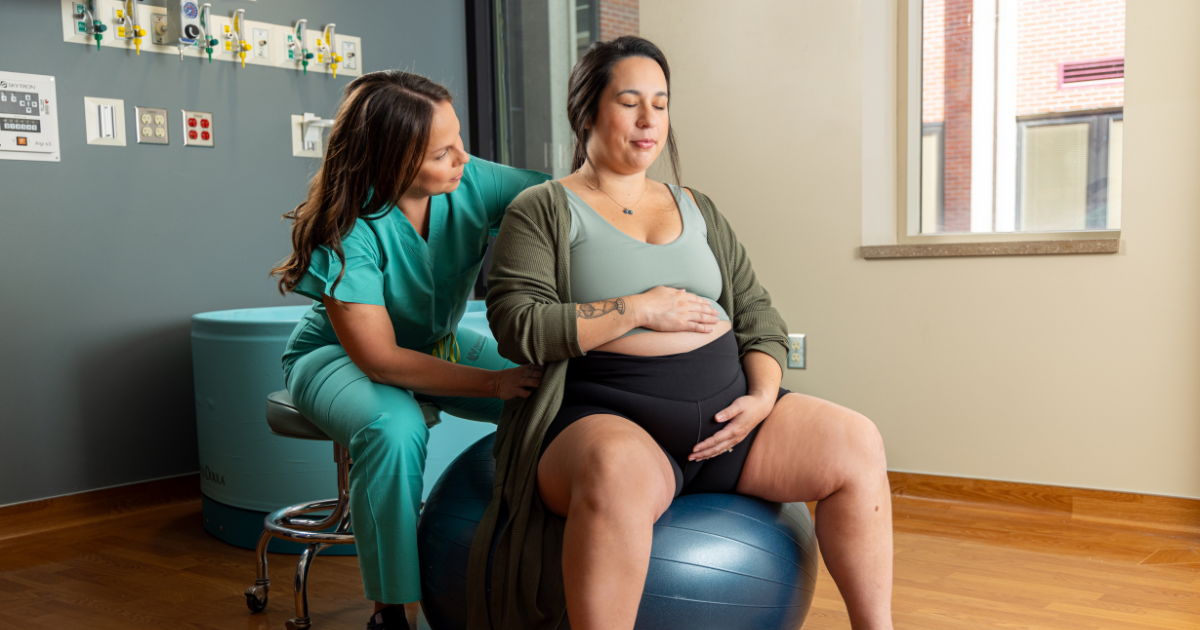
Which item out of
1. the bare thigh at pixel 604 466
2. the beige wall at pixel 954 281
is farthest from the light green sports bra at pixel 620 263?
the beige wall at pixel 954 281

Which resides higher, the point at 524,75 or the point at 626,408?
the point at 524,75

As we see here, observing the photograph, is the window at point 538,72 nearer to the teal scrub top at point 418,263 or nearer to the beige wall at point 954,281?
the beige wall at point 954,281

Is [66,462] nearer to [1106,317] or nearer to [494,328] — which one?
[494,328]

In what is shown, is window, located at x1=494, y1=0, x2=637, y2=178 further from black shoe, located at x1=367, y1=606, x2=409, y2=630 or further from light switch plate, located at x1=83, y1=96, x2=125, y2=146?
black shoe, located at x1=367, y1=606, x2=409, y2=630

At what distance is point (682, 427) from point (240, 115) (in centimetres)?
236

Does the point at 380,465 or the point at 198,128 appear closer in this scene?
the point at 380,465

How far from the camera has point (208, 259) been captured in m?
3.02

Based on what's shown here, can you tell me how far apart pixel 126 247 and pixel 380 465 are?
1803 mm

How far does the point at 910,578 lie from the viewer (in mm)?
2127

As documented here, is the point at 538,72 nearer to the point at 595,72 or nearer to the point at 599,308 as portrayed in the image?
the point at 595,72

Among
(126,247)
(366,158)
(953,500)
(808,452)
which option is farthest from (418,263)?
(953,500)

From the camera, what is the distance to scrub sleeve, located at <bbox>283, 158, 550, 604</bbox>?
1.49m

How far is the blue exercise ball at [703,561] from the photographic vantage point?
122 centimetres

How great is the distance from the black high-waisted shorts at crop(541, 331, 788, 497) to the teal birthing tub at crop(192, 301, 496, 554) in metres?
1.14
